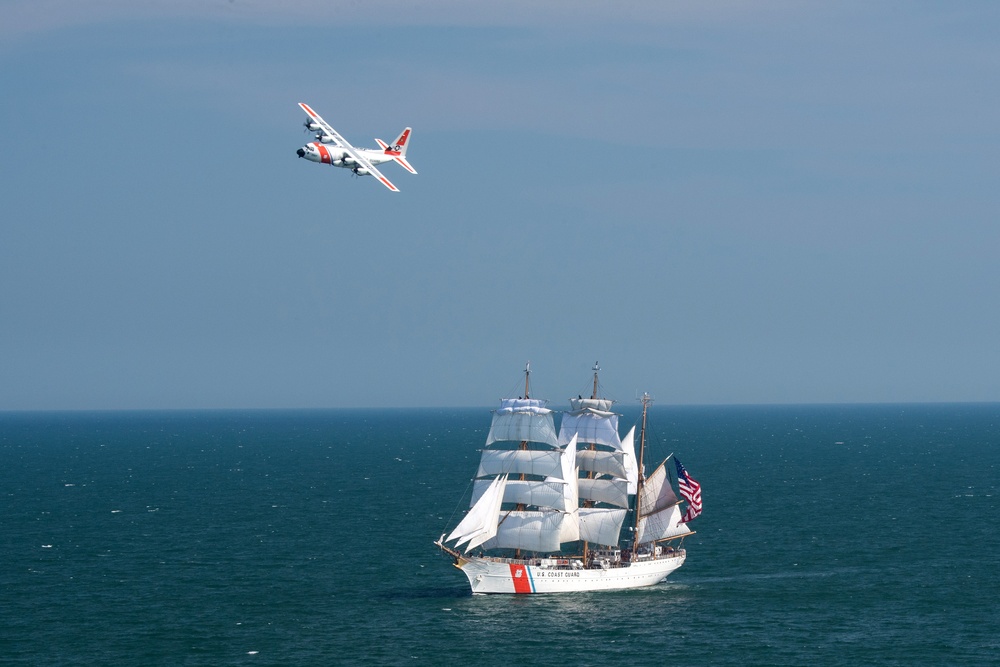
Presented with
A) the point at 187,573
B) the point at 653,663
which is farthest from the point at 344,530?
the point at 653,663

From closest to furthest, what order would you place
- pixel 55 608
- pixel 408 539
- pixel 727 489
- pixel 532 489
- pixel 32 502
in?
1. pixel 55 608
2. pixel 532 489
3. pixel 408 539
4. pixel 32 502
5. pixel 727 489

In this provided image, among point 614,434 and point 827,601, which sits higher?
point 614,434

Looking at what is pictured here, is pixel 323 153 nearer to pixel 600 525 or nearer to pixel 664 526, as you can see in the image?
pixel 600 525

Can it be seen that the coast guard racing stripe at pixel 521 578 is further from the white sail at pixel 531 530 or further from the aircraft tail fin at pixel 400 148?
the aircraft tail fin at pixel 400 148

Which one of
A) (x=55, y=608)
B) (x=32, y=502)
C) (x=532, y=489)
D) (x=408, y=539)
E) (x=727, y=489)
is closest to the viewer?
(x=55, y=608)

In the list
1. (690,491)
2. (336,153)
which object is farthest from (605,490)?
(336,153)

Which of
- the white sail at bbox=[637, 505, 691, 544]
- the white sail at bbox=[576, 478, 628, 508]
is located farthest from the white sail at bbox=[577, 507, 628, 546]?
the white sail at bbox=[637, 505, 691, 544]

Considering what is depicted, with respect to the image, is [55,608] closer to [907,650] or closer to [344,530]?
[344,530]
